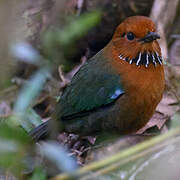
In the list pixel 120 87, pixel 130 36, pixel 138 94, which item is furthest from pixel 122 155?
pixel 130 36

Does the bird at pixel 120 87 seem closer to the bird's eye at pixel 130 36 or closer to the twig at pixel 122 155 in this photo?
the bird's eye at pixel 130 36

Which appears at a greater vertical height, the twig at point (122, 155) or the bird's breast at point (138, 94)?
the twig at point (122, 155)

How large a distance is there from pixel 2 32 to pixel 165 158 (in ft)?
4.39

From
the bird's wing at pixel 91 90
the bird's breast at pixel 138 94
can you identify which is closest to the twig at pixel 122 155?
the bird's breast at pixel 138 94

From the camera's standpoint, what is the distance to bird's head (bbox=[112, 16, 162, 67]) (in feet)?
13.1

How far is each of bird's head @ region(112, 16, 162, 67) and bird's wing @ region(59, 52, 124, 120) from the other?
0.22 meters

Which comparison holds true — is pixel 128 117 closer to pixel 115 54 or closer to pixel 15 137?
pixel 115 54

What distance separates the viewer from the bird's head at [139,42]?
13.1 ft

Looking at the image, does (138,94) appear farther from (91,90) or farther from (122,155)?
(122,155)

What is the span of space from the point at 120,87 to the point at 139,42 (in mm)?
424

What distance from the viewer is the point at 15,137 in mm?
2143

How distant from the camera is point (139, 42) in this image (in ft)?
13.4

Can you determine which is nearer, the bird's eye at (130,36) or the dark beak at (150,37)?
the dark beak at (150,37)

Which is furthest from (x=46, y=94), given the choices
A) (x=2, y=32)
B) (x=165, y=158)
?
(x=2, y=32)
